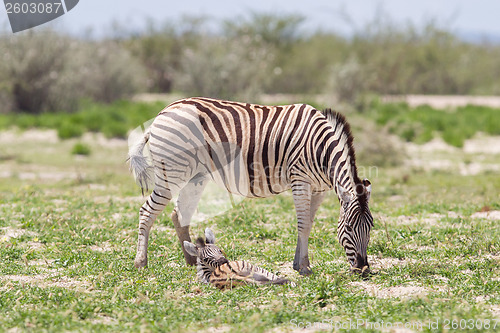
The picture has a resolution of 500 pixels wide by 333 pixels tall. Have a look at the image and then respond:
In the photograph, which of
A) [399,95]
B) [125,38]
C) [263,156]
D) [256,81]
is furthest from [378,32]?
[263,156]

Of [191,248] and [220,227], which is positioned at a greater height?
[191,248]

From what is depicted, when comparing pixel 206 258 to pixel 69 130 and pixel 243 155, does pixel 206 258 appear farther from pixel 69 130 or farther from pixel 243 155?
pixel 69 130

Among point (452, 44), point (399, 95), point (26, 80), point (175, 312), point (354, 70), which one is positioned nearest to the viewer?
point (175, 312)

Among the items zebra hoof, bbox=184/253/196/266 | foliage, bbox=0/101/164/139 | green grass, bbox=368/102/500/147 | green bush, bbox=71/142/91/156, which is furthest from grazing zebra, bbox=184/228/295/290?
foliage, bbox=0/101/164/139

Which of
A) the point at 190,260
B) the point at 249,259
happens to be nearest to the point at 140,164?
the point at 190,260

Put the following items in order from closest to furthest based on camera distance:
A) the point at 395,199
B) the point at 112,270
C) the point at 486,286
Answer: the point at 486,286 → the point at 112,270 → the point at 395,199

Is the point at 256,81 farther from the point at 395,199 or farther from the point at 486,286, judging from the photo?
the point at 486,286

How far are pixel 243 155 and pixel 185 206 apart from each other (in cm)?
87

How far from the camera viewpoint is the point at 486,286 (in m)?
5.14

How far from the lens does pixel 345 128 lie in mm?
5633

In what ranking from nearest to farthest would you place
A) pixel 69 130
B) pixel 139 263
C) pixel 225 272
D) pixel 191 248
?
pixel 225 272
pixel 191 248
pixel 139 263
pixel 69 130

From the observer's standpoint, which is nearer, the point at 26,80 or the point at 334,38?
the point at 26,80

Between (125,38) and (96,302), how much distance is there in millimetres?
32386

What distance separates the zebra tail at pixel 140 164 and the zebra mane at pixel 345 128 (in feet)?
6.18
